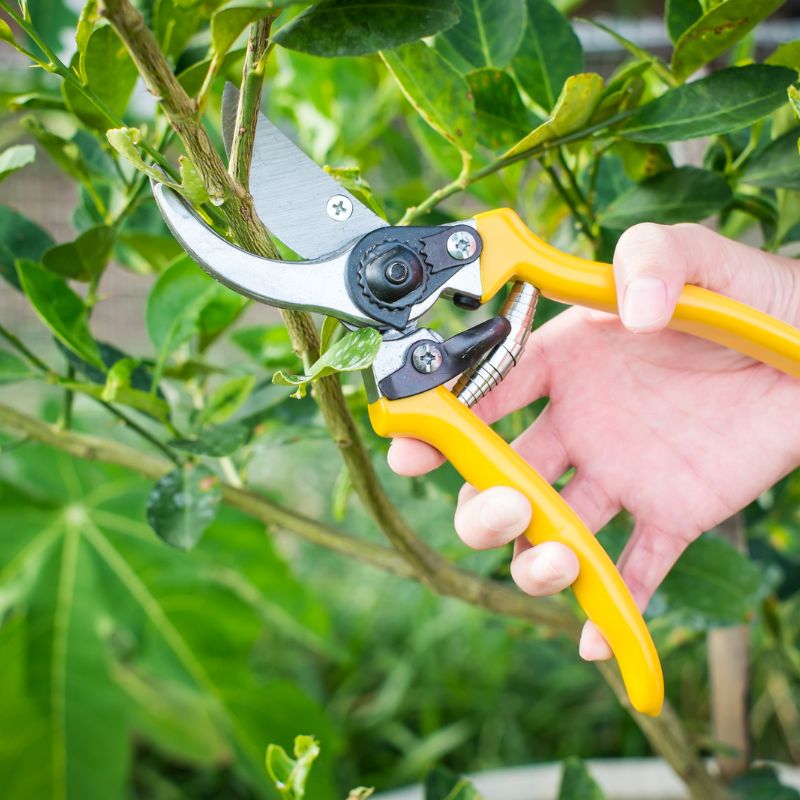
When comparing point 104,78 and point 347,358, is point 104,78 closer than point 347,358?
No

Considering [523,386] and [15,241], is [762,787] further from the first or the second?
[15,241]

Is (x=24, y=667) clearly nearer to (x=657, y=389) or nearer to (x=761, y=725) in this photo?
(x=657, y=389)

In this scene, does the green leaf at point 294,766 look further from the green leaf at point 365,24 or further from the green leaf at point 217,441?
the green leaf at point 365,24

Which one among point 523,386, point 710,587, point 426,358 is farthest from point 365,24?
point 710,587

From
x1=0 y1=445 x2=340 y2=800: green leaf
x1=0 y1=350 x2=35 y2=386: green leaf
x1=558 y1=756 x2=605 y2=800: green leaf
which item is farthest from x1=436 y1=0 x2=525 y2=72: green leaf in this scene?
x1=0 y1=445 x2=340 y2=800: green leaf

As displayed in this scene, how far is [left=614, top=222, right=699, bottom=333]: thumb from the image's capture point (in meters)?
0.46

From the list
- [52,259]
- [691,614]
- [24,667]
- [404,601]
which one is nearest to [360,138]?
[52,259]

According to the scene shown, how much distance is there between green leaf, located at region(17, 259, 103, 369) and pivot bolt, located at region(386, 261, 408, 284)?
Answer: 192 millimetres

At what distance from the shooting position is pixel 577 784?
637 mm

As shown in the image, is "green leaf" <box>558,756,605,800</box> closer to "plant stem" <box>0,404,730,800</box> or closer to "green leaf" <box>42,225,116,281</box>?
"plant stem" <box>0,404,730,800</box>

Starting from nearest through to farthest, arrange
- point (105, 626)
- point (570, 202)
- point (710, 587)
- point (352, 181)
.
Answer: point (352, 181), point (570, 202), point (710, 587), point (105, 626)

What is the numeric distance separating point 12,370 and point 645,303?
1.26 feet

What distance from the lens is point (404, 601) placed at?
5.28ft

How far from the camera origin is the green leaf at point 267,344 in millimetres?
702
